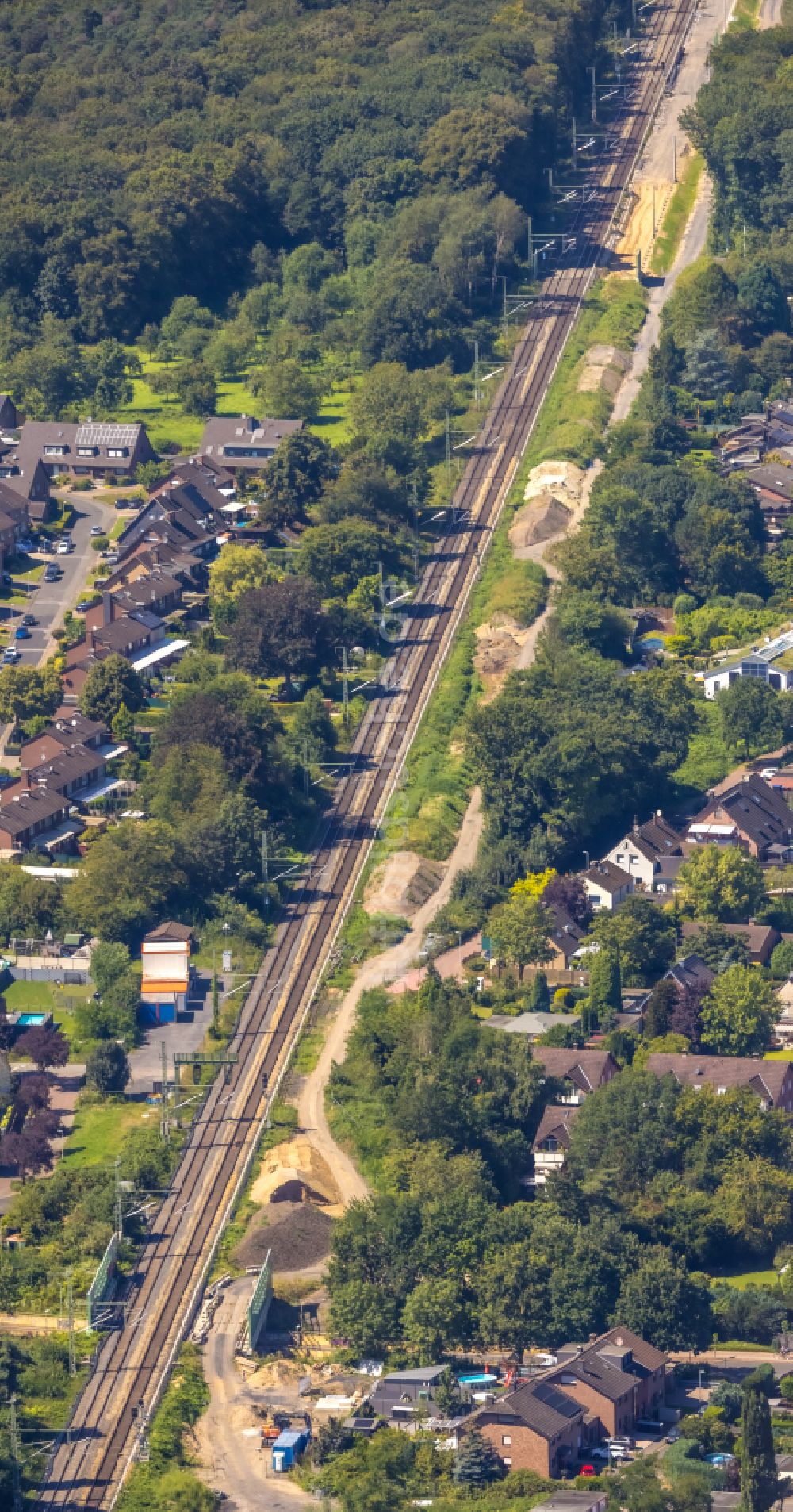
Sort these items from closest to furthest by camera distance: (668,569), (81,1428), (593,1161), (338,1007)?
(81,1428), (593,1161), (338,1007), (668,569)

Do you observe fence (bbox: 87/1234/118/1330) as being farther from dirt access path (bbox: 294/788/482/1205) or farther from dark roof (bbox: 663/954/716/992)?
dark roof (bbox: 663/954/716/992)

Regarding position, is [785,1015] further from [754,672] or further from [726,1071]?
[754,672]

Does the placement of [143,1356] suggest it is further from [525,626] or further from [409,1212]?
[525,626]

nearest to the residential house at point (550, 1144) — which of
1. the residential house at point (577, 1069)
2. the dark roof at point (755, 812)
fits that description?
the residential house at point (577, 1069)

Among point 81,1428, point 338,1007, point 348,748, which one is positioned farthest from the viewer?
point 348,748

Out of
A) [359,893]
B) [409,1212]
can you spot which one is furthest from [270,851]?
[409,1212]

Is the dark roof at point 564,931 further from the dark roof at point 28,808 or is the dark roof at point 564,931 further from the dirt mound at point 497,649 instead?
the dirt mound at point 497,649
